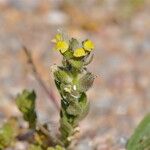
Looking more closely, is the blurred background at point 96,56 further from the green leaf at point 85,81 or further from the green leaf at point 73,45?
the green leaf at point 73,45

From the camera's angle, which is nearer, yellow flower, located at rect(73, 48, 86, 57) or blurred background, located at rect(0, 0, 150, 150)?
yellow flower, located at rect(73, 48, 86, 57)

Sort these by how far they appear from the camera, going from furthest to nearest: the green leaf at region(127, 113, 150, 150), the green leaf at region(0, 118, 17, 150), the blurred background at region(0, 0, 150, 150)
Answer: the blurred background at region(0, 0, 150, 150)
the green leaf at region(0, 118, 17, 150)
the green leaf at region(127, 113, 150, 150)

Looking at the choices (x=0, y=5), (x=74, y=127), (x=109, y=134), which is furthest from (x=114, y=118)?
(x=0, y=5)

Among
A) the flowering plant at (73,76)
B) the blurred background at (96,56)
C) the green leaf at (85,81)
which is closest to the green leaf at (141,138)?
the blurred background at (96,56)

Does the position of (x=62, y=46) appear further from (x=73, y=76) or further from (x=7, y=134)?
(x=7, y=134)

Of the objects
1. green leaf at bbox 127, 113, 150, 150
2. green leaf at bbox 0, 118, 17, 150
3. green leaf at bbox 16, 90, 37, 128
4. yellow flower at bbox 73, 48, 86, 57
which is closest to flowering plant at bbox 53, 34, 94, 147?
yellow flower at bbox 73, 48, 86, 57

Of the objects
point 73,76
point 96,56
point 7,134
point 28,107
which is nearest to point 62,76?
point 73,76

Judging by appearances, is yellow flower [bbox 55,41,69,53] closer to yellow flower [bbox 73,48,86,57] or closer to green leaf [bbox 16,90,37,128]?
yellow flower [bbox 73,48,86,57]
